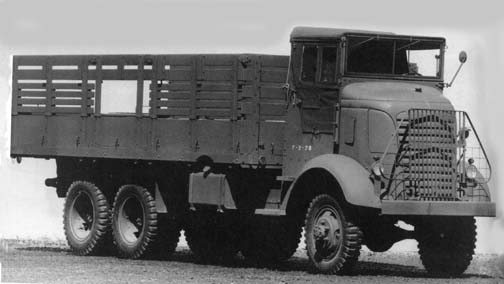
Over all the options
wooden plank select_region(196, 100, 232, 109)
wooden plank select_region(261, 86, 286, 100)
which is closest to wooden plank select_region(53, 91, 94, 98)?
wooden plank select_region(196, 100, 232, 109)

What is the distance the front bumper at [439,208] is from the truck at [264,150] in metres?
0.02

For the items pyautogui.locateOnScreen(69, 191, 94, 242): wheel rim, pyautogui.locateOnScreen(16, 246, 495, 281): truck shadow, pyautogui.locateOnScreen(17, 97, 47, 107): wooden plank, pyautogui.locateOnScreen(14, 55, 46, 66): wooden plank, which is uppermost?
pyautogui.locateOnScreen(14, 55, 46, 66): wooden plank

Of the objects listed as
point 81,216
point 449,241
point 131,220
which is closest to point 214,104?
point 131,220

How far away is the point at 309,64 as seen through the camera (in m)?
19.5

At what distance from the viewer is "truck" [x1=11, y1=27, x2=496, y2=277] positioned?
60.6ft

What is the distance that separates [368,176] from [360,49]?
173 cm

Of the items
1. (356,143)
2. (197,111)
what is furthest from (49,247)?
(356,143)

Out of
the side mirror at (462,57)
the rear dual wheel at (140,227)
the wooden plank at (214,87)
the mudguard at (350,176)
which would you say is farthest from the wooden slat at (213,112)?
the side mirror at (462,57)

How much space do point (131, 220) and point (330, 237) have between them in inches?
183

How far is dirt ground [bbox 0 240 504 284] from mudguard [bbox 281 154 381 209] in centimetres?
91

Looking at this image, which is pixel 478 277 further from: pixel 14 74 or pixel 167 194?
pixel 14 74

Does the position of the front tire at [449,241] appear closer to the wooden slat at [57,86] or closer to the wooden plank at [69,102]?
the wooden plank at [69,102]

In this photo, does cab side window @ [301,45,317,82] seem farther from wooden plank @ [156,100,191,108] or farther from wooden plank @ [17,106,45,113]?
wooden plank @ [17,106,45,113]

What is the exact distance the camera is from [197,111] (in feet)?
67.6
